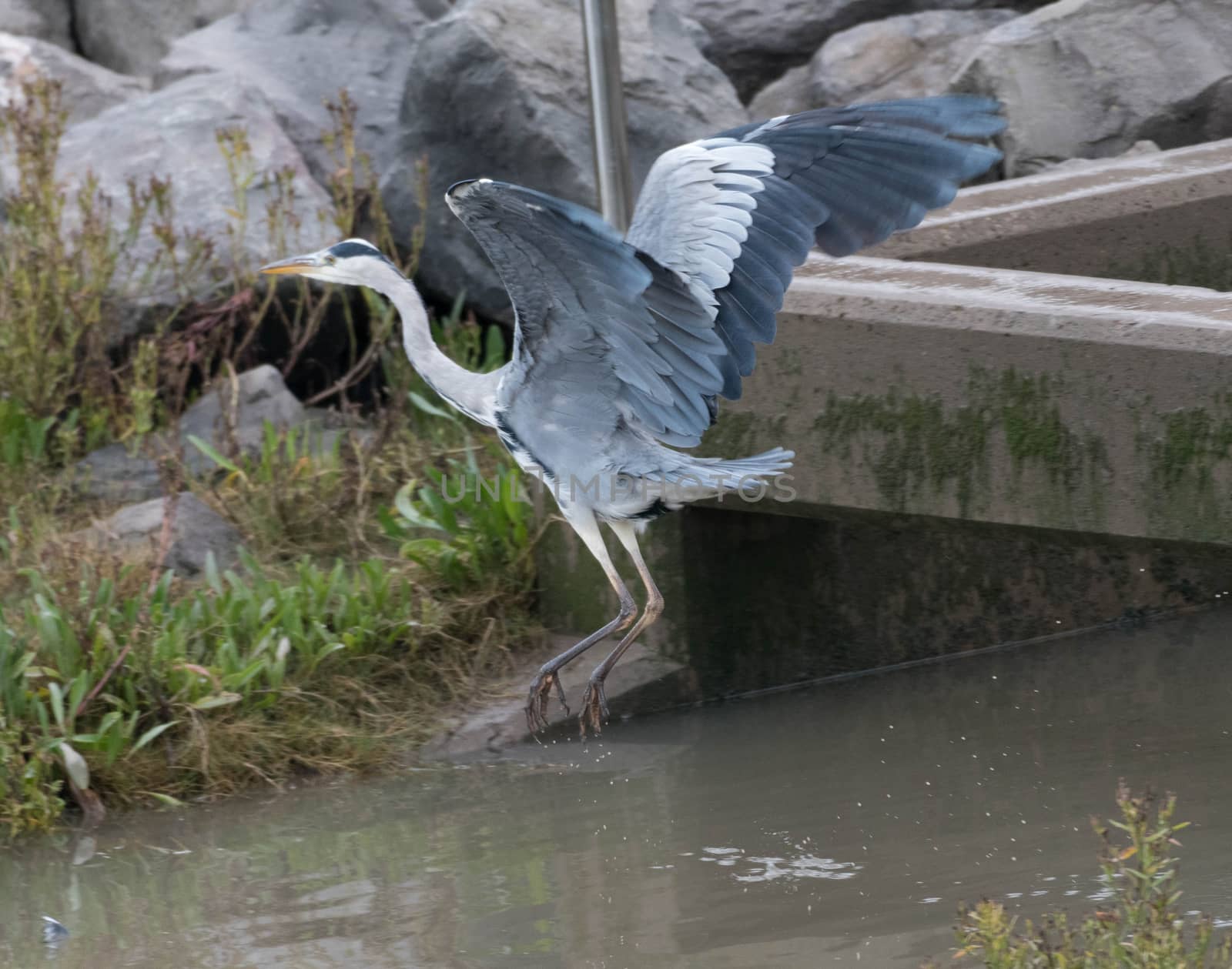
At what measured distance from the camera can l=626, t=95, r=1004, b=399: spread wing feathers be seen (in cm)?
341

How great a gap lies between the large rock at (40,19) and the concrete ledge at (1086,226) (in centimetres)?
603

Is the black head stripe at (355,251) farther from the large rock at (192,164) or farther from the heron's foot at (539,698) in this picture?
the large rock at (192,164)

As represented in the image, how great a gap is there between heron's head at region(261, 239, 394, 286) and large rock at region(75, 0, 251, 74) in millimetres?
6491

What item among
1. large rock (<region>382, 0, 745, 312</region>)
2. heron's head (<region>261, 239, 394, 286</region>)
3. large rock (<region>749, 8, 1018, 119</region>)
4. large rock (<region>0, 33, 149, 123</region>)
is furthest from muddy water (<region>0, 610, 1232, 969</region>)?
large rock (<region>0, 33, 149, 123</region>)

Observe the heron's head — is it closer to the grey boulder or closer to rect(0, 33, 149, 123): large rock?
the grey boulder

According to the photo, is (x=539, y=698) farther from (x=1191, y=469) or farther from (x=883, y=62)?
→ (x=883, y=62)

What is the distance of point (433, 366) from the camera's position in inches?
138

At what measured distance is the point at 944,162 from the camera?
3514 mm

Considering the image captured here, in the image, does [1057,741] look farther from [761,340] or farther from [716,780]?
[761,340]

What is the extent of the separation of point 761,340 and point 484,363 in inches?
111

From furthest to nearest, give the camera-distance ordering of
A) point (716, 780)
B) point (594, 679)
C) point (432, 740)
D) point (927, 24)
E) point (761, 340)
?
point (927, 24)
point (432, 740)
point (716, 780)
point (594, 679)
point (761, 340)

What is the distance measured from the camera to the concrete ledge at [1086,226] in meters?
5.17

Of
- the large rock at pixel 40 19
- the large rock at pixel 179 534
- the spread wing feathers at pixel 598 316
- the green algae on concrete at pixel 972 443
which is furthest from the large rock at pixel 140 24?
the spread wing feathers at pixel 598 316

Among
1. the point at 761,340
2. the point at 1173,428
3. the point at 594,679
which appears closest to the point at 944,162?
the point at 761,340
